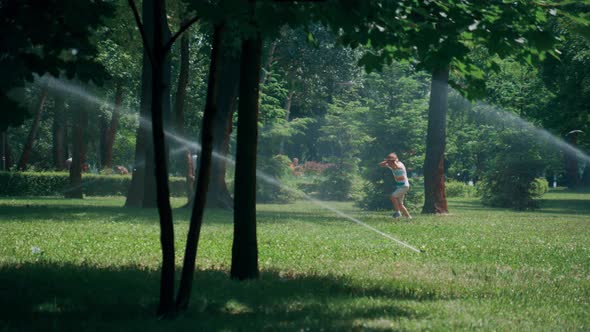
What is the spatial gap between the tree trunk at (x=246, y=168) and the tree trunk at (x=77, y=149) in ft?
93.6

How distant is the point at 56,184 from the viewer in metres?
42.1

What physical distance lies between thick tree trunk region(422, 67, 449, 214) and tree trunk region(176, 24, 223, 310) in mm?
21932

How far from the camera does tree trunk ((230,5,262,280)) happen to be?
9.26 meters

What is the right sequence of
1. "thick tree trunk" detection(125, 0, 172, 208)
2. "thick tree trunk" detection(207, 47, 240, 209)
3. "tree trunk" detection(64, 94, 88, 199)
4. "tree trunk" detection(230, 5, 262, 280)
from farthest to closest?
"tree trunk" detection(64, 94, 88, 199), "thick tree trunk" detection(207, 47, 240, 209), "thick tree trunk" detection(125, 0, 172, 208), "tree trunk" detection(230, 5, 262, 280)

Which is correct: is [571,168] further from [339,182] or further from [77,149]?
[77,149]

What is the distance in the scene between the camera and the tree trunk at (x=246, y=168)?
9.26 m

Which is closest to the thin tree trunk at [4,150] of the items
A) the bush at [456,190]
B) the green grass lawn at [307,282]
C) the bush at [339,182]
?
the bush at [339,182]

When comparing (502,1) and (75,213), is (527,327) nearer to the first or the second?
(502,1)

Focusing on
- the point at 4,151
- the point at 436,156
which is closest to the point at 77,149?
the point at 4,151

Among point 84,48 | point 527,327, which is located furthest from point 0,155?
point 527,327

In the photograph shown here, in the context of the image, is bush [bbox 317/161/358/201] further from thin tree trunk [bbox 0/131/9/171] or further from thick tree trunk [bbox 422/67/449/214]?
thin tree trunk [bbox 0/131/9/171]

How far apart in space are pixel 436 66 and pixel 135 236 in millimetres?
8488

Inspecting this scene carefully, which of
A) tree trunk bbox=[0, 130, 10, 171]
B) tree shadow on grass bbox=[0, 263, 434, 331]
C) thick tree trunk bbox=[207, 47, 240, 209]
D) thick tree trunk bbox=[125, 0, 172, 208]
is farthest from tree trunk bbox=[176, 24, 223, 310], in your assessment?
tree trunk bbox=[0, 130, 10, 171]

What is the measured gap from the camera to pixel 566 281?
10.7 metres
